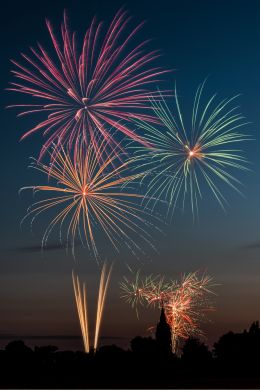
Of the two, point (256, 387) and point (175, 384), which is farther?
Answer: point (175, 384)

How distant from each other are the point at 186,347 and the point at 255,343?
9877mm

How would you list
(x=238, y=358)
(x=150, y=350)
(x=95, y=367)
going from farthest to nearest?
(x=238, y=358) → (x=150, y=350) → (x=95, y=367)

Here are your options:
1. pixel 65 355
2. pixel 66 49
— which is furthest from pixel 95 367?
pixel 66 49

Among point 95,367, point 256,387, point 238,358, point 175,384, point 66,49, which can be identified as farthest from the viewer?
point 238,358

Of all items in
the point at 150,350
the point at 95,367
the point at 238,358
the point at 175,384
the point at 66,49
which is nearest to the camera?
the point at 66,49

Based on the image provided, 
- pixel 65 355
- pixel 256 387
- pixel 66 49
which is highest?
pixel 66 49

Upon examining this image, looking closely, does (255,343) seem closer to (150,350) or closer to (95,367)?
(150,350)

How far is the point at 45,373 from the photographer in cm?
6744

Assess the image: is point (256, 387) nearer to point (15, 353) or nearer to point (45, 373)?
point (45, 373)

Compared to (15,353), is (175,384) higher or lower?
lower

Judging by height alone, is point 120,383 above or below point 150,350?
below

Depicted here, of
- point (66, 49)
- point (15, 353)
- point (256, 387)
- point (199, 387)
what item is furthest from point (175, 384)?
point (66, 49)

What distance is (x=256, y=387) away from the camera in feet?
190

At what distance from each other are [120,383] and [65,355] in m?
9.30
